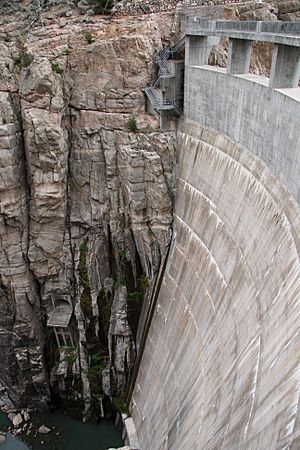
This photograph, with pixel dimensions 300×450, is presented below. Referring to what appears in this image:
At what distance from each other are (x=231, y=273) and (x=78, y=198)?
11.3 m

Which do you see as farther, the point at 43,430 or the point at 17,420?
the point at 17,420

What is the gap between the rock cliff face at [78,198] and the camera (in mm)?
22336

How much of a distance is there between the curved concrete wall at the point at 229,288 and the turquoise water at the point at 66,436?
3138mm

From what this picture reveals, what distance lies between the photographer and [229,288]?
658 inches

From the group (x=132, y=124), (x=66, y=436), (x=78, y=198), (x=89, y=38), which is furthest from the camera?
(x=66, y=436)

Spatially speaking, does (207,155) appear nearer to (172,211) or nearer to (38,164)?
(172,211)

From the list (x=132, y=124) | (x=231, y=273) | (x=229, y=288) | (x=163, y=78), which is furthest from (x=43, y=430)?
(x=163, y=78)

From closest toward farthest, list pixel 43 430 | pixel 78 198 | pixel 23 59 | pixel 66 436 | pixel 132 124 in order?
pixel 23 59 → pixel 132 124 → pixel 78 198 → pixel 66 436 → pixel 43 430

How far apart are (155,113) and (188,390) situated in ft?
44.9

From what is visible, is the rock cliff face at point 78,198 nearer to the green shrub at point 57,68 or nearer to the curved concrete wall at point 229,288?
the green shrub at point 57,68

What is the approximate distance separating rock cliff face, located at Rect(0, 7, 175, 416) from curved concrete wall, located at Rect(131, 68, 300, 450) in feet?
6.40

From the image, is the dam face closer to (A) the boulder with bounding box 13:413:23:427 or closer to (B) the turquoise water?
(B) the turquoise water

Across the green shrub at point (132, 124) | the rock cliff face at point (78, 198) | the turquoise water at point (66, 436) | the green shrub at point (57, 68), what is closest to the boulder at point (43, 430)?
the turquoise water at point (66, 436)

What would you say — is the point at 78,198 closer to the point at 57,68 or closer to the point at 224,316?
the point at 57,68
